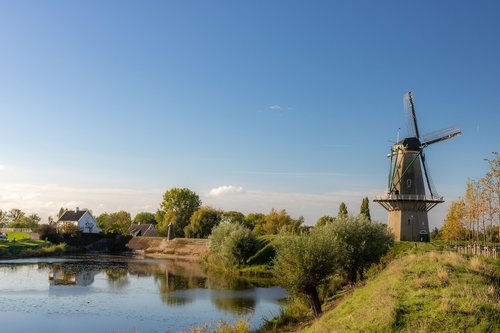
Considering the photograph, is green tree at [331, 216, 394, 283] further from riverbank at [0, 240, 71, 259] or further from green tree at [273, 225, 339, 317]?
riverbank at [0, 240, 71, 259]

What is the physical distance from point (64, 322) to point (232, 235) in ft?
110

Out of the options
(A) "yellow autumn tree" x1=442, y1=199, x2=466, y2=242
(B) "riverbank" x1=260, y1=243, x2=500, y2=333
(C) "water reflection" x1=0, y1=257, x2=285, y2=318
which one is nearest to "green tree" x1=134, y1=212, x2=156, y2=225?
(C) "water reflection" x1=0, y1=257, x2=285, y2=318

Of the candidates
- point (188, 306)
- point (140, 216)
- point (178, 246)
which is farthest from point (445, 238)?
point (140, 216)

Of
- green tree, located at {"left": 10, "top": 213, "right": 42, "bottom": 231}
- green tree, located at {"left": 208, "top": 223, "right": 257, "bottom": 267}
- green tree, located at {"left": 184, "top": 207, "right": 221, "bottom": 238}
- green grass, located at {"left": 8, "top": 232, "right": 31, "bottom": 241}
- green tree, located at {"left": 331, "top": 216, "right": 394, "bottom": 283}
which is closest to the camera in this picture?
green tree, located at {"left": 331, "top": 216, "right": 394, "bottom": 283}

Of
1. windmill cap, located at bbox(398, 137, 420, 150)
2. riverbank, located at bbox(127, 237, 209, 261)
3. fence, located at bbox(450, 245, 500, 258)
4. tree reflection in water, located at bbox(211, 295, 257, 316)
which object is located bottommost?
riverbank, located at bbox(127, 237, 209, 261)

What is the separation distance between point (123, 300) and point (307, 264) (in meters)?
17.6

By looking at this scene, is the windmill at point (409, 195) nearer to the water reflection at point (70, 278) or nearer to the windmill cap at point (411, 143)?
the windmill cap at point (411, 143)

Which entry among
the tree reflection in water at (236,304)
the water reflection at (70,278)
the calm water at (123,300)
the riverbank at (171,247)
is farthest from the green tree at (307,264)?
the riverbank at (171,247)

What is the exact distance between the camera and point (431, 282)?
825 inches

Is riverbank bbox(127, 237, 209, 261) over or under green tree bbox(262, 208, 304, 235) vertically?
under

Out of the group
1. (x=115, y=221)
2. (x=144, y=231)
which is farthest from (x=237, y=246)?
(x=115, y=221)

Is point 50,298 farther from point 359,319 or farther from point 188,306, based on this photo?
point 359,319

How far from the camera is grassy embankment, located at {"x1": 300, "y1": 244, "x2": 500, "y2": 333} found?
16.0m

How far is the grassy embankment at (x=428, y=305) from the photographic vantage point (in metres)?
16.0
